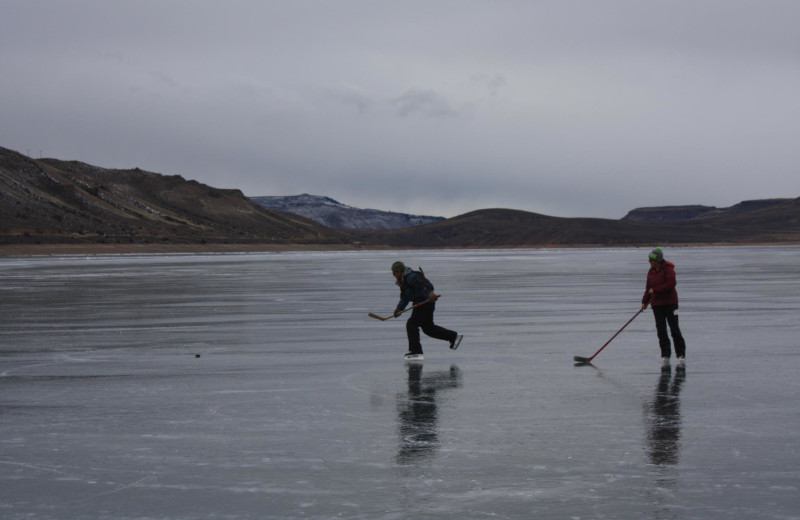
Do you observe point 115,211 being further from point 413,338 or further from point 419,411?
point 419,411

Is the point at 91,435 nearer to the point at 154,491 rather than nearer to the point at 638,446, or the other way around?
the point at 154,491

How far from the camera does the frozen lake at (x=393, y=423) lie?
241 inches

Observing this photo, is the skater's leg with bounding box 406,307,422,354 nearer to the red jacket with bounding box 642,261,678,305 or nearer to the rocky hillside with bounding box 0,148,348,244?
the red jacket with bounding box 642,261,678,305

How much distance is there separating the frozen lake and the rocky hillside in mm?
103314

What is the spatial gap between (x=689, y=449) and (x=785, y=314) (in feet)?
43.4

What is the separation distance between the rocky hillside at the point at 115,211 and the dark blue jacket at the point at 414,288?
10474cm

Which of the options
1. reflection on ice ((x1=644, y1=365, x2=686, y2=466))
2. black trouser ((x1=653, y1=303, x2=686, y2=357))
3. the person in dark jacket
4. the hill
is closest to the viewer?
reflection on ice ((x1=644, y1=365, x2=686, y2=466))

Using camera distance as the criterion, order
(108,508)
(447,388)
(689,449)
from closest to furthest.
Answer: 1. (108,508)
2. (689,449)
3. (447,388)

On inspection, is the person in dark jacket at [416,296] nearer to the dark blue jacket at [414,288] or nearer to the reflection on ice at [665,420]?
the dark blue jacket at [414,288]

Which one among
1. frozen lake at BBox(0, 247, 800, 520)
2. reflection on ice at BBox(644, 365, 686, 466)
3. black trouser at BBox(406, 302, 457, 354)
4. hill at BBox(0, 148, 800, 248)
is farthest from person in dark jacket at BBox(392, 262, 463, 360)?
hill at BBox(0, 148, 800, 248)

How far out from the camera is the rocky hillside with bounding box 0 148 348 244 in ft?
415

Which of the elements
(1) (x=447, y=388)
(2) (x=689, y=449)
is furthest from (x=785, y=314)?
(2) (x=689, y=449)

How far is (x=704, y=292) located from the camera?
92.0ft

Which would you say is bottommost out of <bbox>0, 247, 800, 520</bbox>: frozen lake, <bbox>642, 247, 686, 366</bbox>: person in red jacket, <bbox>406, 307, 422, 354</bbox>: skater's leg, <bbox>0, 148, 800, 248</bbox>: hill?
<bbox>0, 247, 800, 520</bbox>: frozen lake
